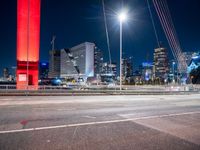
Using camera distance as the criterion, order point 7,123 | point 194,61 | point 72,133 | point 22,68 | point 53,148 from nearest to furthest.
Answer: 1. point 53,148
2. point 72,133
3. point 7,123
4. point 22,68
5. point 194,61

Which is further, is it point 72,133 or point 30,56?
point 30,56

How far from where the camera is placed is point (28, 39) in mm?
32000

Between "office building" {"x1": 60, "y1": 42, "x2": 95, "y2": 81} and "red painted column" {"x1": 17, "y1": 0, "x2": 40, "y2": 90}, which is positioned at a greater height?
"office building" {"x1": 60, "y1": 42, "x2": 95, "y2": 81}

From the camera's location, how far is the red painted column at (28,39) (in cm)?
3109

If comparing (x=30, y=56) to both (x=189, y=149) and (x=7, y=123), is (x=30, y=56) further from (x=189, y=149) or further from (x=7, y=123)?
(x=189, y=149)

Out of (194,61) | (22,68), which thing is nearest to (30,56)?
(22,68)

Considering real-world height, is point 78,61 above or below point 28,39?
above

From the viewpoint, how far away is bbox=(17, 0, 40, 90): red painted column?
3109cm

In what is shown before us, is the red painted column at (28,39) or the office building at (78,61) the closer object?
the red painted column at (28,39)

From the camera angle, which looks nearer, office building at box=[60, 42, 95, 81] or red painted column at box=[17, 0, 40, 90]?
red painted column at box=[17, 0, 40, 90]

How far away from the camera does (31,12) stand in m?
31.6

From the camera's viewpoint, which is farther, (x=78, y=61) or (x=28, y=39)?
(x=78, y=61)

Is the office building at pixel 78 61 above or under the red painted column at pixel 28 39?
above

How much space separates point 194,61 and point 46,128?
110190 millimetres
